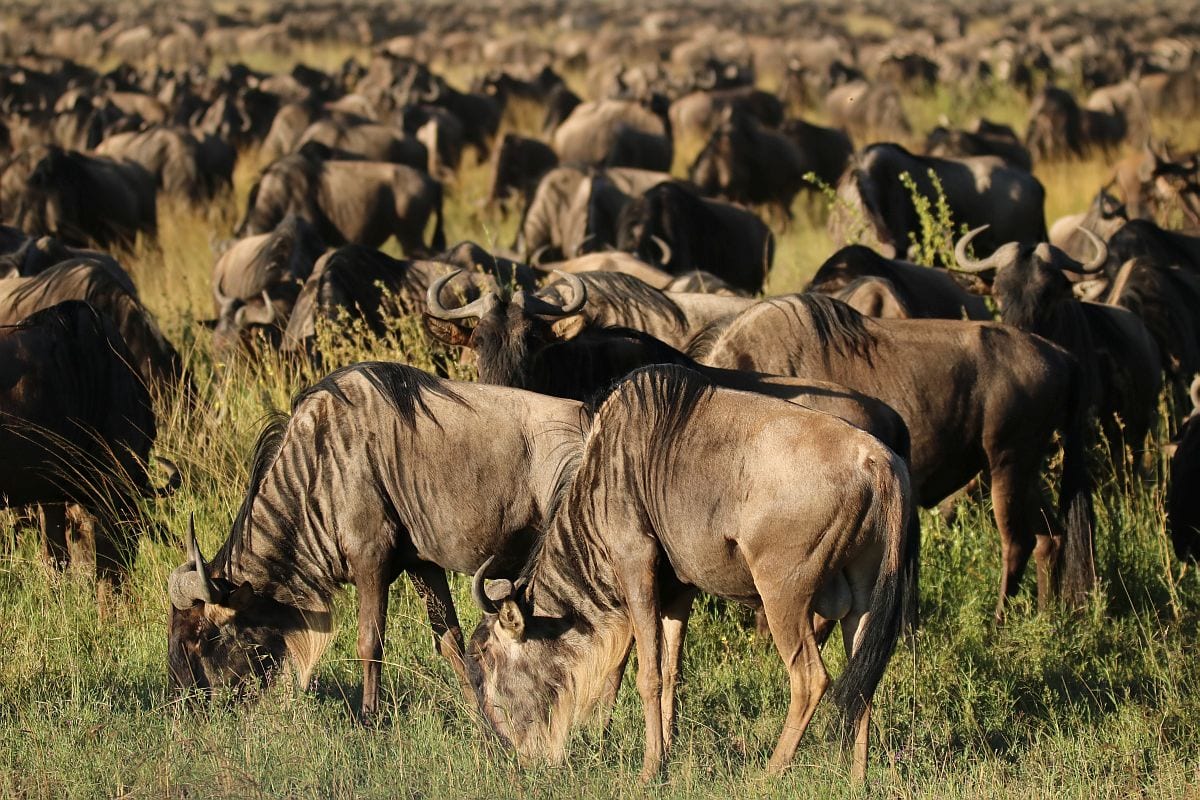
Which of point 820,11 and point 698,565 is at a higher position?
point 698,565

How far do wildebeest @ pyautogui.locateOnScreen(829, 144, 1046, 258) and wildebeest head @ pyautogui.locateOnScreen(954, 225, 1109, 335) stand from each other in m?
3.36

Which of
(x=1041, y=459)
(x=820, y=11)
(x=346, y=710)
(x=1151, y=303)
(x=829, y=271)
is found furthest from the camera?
(x=820, y=11)

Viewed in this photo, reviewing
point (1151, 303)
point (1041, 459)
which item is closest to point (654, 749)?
point (1041, 459)

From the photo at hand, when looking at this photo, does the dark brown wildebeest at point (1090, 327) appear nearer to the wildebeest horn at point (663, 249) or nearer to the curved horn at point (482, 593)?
the wildebeest horn at point (663, 249)

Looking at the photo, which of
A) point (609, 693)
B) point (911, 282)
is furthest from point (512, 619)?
point (911, 282)

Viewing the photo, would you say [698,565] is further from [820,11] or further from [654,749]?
[820,11]

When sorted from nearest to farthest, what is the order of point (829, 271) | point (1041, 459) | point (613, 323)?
1. point (1041, 459)
2. point (613, 323)
3. point (829, 271)

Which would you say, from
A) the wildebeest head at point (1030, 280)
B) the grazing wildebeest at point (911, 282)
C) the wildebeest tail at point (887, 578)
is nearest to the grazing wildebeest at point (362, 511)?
the wildebeest tail at point (887, 578)

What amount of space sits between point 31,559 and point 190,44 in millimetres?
36641

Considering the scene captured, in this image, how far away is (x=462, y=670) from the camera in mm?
5066

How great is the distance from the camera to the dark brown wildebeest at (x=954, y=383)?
19.4ft

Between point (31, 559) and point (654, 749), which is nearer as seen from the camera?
point (654, 749)

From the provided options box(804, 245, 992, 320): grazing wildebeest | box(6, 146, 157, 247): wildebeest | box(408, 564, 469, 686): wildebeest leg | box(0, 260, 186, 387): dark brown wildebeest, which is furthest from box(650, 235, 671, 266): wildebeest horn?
box(408, 564, 469, 686): wildebeest leg

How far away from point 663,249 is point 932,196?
2.57 meters
